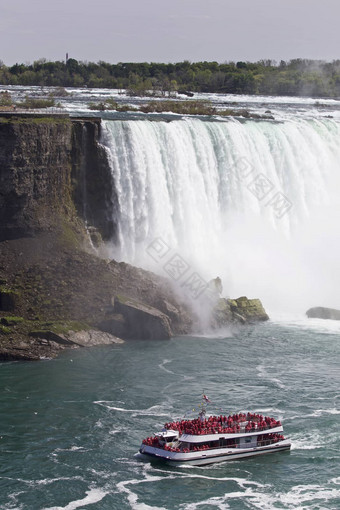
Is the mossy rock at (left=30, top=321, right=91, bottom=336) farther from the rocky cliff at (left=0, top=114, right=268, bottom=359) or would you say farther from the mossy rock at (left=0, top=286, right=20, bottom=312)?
the mossy rock at (left=0, top=286, right=20, bottom=312)

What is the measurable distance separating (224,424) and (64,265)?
823 inches

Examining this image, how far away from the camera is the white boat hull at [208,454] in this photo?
39906 millimetres

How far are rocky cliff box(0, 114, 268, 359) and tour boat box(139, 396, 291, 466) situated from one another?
1432 centimetres

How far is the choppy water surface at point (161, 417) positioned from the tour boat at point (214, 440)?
518mm

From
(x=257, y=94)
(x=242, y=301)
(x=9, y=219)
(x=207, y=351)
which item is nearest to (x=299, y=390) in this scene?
(x=207, y=351)

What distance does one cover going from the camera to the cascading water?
2677 inches

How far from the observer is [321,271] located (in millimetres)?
73875

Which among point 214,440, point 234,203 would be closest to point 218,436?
point 214,440

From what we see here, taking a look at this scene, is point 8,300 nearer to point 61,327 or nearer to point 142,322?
point 61,327

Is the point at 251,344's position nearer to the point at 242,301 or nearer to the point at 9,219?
the point at 242,301

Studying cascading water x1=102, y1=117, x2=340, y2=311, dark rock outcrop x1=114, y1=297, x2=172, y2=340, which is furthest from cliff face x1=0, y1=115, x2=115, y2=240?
dark rock outcrop x1=114, y1=297, x2=172, y2=340

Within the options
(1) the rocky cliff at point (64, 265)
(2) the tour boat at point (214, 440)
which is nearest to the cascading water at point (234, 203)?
(1) the rocky cliff at point (64, 265)

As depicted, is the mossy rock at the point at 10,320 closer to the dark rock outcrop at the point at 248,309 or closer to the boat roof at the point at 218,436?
the dark rock outcrop at the point at 248,309

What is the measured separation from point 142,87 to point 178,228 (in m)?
62.1
